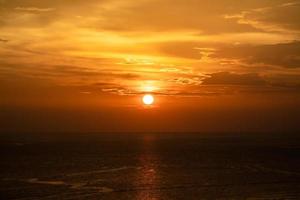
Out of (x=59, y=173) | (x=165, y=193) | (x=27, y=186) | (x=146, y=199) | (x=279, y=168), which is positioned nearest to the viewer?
(x=146, y=199)

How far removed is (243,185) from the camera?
67.2 meters

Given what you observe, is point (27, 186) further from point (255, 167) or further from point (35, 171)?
point (255, 167)

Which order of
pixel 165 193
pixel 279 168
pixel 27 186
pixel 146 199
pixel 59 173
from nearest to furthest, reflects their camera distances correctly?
1. pixel 146 199
2. pixel 165 193
3. pixel 27 186
4. pixel 59 173
5. pixel 279 168

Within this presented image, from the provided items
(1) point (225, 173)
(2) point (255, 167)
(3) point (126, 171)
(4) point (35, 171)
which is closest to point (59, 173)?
(4) point (35, 171)

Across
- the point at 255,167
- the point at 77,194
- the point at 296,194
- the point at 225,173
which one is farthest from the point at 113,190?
the point at 255,167

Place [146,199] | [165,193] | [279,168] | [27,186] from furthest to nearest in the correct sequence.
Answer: [279,168] → [27,186] → [165,193] → [146,199]

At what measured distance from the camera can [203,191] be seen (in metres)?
60.7

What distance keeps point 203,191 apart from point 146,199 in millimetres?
9467

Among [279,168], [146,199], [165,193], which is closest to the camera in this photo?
[146,199]

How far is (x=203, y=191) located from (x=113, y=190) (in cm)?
1212

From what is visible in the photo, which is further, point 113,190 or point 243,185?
point 243,185

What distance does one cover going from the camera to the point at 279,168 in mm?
94438

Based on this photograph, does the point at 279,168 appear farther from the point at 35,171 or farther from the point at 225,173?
the point at 35,171

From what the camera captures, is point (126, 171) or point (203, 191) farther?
point (126, 171)
